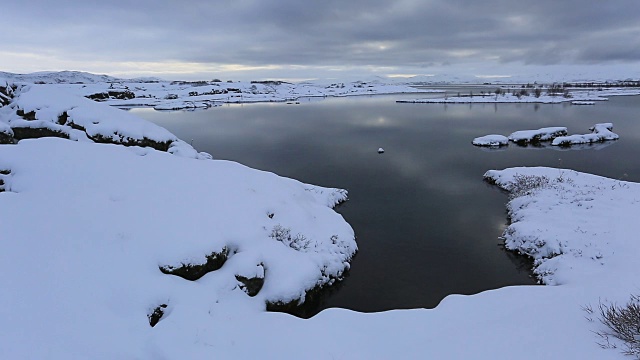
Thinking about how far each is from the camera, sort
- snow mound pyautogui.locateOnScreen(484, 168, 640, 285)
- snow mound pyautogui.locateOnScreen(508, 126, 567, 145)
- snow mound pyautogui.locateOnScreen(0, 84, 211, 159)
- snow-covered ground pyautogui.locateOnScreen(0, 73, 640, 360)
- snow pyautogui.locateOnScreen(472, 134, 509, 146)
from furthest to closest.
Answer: snow mound pyautogui.locateOnScreen(508, 126, 567, 145) → snow pyautogui.locateOnScreen(472, 134, 509, 146) → snow mound pyautogui.locateOnScreen(0, 84, 211, 159) → snow mound pyautogui.locateOnScreen(484, 168, 640, 285) → snow-covered ground pyautogui.locateOnScreen(0, 73, 640, 360)

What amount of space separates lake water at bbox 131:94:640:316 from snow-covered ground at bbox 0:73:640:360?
1.64m

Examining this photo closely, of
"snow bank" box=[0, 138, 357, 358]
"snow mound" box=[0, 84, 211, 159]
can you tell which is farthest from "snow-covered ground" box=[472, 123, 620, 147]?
"snow mound" box=[0, 84, 211, 159]

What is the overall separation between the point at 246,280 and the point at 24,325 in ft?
19.1

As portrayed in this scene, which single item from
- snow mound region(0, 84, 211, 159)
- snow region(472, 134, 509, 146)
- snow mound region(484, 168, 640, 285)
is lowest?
snow mound region(484, 168, 640, 285)

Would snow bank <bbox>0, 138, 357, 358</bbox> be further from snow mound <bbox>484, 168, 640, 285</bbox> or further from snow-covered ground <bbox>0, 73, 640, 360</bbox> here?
snow mound <bbox>484, 168, 640, 285</bbox>

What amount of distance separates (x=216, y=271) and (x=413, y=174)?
2167 cm

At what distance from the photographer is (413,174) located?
30.0 metres

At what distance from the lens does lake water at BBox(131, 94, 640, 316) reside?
14725mm

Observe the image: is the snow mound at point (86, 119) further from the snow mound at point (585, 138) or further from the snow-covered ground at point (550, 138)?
the snow mound at point (585, 138)

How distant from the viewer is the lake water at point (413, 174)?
1473 centimetres

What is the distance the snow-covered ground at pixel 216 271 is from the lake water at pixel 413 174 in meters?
1.64

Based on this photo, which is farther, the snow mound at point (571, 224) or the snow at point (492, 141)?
the snow at point (492, 141)

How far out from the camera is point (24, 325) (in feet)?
24.5

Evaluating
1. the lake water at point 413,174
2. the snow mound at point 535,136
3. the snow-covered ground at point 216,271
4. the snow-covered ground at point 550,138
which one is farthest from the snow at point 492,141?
the snow-covered ground at point 216,271
